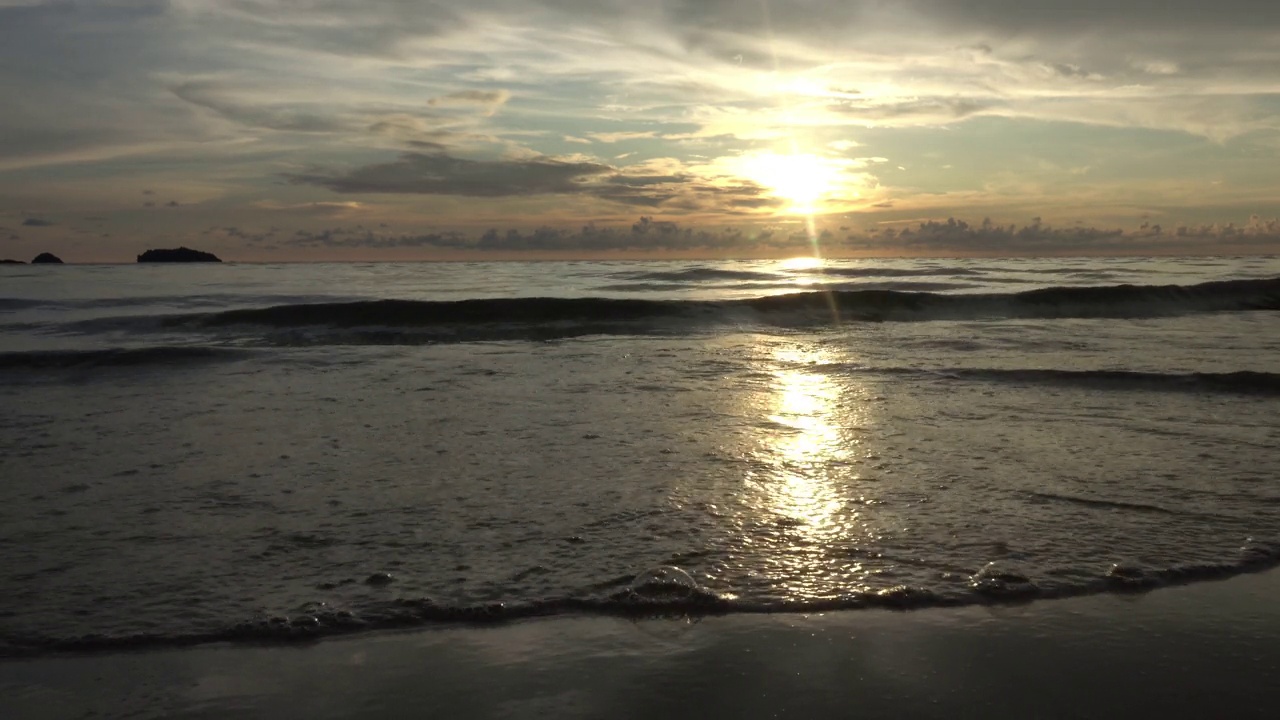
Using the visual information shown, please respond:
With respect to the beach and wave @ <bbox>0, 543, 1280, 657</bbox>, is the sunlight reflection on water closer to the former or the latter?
the beach

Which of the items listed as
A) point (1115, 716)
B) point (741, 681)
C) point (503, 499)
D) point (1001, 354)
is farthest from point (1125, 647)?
point (1001, 354)

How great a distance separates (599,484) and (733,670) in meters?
2.54

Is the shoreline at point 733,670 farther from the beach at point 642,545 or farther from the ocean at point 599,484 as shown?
the ocean at point 599,484

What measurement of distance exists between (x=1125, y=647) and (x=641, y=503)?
2661 millimetres

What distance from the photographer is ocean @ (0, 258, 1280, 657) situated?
399 cm

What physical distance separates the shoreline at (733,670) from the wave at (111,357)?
1036cm

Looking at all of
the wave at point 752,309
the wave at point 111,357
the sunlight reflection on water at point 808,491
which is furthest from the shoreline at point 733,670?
the wave at point 752,309

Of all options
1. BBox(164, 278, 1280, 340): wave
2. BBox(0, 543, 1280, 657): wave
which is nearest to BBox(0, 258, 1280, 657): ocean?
BBox(0, 543, 1280, 657): wave

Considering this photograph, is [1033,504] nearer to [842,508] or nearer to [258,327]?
[842,508]

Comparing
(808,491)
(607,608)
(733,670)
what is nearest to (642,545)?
(607,608)

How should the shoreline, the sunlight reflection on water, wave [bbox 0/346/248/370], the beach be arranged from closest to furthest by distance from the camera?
1. the shoreline
2. the beach
3. the sunlight reflection on water
4. wave [bbox 0/346/248/370]

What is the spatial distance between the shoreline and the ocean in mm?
180

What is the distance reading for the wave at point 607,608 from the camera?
11.6ft

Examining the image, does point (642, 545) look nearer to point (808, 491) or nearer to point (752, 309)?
point (808, 491)
